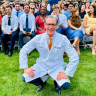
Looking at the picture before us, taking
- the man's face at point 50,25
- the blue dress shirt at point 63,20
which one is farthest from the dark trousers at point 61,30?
the man's face at point 50,25

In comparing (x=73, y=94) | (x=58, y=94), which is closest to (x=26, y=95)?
(x=58, y=94)

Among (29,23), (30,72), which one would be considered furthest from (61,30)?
(30,72)

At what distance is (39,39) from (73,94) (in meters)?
1.41

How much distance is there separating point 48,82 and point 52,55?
104 cm

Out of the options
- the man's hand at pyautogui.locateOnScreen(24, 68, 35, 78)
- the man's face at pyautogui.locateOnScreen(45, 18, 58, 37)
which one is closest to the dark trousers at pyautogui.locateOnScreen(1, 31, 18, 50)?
the man's hand at pyautogui.locateOnScreen(24, 68, 35, 78)

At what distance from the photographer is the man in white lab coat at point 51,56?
2.59m

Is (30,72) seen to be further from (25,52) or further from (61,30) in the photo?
(61,30)

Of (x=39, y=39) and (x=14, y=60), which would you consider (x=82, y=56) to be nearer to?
(x=14, y=60)

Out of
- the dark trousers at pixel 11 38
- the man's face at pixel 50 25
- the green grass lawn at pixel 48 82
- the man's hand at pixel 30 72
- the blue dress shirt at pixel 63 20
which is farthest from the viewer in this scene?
the blue dress shirt at pixel 63 20

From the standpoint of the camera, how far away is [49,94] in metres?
3.01

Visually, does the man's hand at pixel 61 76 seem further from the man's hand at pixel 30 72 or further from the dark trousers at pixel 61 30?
the dark trousers at pixel 61 30

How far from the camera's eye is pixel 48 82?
347 cm

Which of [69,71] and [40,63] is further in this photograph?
[40,63]

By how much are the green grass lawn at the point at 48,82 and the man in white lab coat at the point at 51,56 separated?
1.51ft
